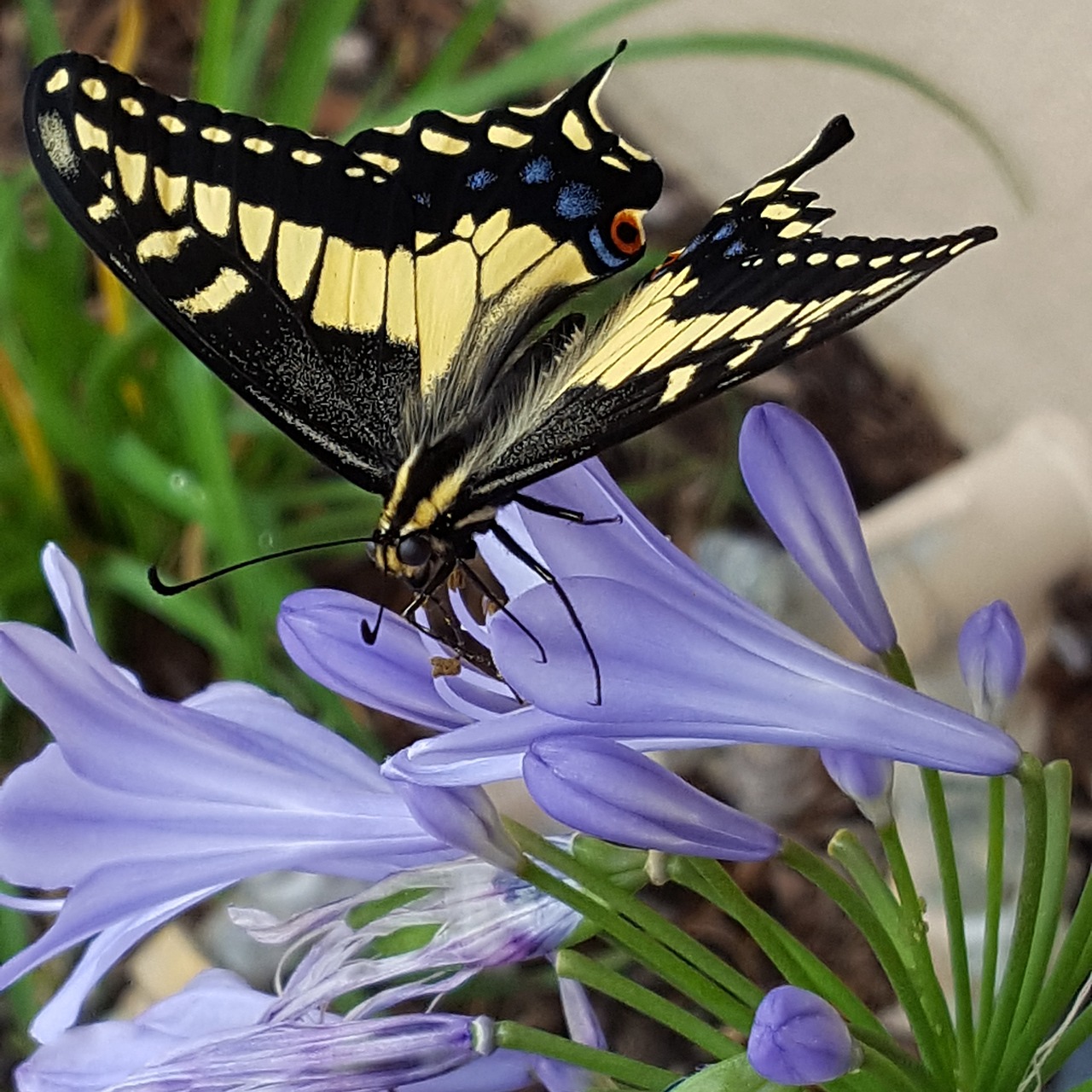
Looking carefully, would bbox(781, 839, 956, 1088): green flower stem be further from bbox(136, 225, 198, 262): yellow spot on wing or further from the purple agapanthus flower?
bbox(136, 225, 198, 262): yellow spot on wing

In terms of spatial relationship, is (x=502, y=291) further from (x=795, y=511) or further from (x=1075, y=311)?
(x=1075, y=311)

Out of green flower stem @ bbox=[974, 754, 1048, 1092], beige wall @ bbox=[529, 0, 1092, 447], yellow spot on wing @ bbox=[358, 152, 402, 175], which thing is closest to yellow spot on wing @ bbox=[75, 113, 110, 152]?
yellow spot on wing @ bbox=[358, 152, 402, 175]

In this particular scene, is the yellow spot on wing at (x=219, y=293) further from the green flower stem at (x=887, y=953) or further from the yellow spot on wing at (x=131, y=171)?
the green flower stem at (x=887, y=953)

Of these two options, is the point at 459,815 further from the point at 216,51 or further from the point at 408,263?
the point at 216,51

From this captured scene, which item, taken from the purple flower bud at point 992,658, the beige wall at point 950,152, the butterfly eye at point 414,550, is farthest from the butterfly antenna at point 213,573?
the beige wall at point 950,152

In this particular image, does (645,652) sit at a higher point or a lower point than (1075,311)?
lower

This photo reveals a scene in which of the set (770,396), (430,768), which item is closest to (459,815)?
(430,768)

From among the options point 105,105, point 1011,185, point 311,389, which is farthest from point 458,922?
point 1011,185
